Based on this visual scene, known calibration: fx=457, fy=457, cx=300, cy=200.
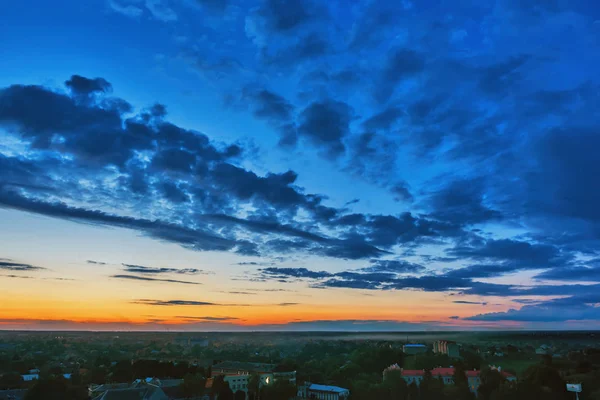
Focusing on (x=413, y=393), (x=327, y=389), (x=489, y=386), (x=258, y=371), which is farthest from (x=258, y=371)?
(x=489, y=386)

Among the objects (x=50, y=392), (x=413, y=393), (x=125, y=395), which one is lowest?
(x=413, y=393)

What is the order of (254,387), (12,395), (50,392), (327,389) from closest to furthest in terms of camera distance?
(50,392) < (12,395) < (327,389) < (254,387)

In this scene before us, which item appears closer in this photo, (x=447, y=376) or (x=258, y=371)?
(x=447, y=376)

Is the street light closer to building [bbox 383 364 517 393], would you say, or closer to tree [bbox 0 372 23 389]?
building [bbox 383 364 517 393]

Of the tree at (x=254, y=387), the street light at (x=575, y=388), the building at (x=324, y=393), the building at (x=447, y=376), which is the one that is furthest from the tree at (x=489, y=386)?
the tree at (x=254, y=387)

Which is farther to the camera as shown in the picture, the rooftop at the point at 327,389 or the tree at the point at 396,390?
the rooftop at the point at 327,389

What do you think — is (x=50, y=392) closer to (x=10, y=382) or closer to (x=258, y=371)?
(x=10, y=382)

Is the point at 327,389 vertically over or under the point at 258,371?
over

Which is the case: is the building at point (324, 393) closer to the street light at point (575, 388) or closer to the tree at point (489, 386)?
the tree at point (489, 386)

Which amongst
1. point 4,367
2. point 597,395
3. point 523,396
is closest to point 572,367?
point 597,395
